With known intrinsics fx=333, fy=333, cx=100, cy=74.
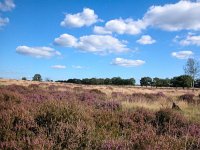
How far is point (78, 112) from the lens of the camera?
26.2 ft

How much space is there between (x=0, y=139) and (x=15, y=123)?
1.07m

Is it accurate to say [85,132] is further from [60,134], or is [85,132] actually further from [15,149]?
[15,149]

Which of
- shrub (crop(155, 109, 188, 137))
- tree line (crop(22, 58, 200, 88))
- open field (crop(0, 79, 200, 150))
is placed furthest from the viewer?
tree line (crop(22, 58, 200, 88))

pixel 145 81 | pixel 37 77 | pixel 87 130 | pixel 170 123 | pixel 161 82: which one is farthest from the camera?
pixel 37 77

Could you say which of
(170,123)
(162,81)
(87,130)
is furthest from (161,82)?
(87,130)

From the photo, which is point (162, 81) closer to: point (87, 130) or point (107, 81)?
point (107, 81)

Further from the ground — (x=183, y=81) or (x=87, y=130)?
(x=183, y=81)

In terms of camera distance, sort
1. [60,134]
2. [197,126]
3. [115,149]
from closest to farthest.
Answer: [115,149], [60,134], [197,126]

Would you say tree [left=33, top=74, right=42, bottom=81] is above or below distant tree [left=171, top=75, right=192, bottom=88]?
above

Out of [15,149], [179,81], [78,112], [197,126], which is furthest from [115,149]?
[179,81]

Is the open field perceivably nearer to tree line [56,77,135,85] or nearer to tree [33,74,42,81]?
tree line [56,77,135,85]

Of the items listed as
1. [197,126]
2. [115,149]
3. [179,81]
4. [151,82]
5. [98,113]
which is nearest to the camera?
[115,149]

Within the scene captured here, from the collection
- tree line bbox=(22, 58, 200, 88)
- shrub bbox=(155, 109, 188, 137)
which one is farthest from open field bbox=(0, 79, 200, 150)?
tree line bbox=(22, 58, 200, 88)

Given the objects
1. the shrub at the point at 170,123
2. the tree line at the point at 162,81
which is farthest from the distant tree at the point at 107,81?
the shrub at the point at 170,123
